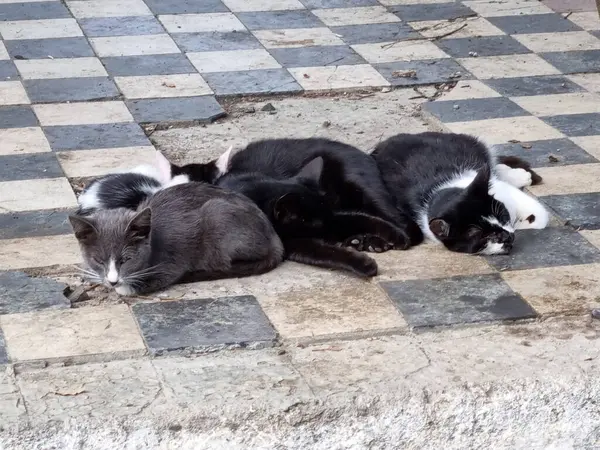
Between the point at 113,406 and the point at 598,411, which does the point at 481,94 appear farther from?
the point at 113,406

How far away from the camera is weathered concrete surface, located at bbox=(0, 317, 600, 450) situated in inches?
110

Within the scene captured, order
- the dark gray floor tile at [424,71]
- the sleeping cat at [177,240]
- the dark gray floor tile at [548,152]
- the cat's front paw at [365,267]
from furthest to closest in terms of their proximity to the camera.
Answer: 1. the dark gray floor tile at [424,71]
2. the dark gray floor tile at [548,152]
3. the cat's front paw at [365,267]
4. the sleeping cat at [177,240]

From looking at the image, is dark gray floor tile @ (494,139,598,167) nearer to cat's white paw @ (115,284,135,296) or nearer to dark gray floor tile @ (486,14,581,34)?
dark gray floor tile @ (486,14,581,34)

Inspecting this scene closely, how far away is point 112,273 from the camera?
3393 mm

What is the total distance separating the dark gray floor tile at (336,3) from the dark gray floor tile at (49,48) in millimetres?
1415

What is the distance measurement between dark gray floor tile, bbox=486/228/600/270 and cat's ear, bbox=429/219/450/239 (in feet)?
0.54

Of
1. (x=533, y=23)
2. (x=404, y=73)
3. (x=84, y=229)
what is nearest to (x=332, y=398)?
(x=84, y=229)

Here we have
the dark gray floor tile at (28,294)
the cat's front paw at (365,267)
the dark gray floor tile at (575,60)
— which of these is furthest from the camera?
the dark gray floor tile at (575,60)

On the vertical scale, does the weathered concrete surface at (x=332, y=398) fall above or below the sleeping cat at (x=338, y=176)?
above

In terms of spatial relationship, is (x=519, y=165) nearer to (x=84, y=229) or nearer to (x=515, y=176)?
(x=515, y=176)

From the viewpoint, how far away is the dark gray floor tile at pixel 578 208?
4000 mm

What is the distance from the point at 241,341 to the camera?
3.16 metres

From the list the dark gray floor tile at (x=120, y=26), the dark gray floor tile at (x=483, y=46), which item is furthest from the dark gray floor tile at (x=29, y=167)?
the dark gray floor tile at (x=483, y=46)

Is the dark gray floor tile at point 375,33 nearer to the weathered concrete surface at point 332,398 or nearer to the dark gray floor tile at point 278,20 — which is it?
the dark gray floor tile at point 278,20
